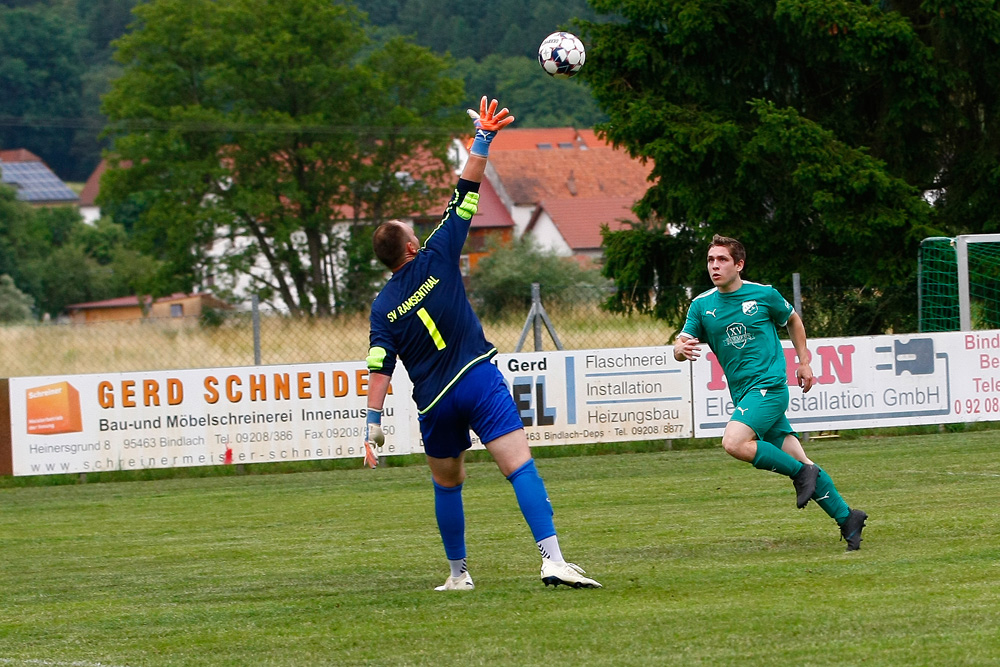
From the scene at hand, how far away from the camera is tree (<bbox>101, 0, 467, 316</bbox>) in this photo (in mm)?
52031

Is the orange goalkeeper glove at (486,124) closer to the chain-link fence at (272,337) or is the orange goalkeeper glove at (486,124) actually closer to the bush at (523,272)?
the chain-link fence at (272,337)

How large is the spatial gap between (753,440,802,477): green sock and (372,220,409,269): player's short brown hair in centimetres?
251

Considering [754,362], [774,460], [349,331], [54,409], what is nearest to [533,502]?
[774,460]

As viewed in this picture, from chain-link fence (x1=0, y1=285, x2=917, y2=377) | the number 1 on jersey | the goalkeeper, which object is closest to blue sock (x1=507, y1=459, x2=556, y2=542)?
the goalkeeper

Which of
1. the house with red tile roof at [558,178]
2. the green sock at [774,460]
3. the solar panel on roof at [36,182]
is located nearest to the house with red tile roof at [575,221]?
the house with red tile roof at [558,178]

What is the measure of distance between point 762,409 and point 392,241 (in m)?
2.60

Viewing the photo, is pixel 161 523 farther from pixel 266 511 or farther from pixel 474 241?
pixel 474 241

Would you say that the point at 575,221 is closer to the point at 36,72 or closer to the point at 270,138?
the point at 270,138

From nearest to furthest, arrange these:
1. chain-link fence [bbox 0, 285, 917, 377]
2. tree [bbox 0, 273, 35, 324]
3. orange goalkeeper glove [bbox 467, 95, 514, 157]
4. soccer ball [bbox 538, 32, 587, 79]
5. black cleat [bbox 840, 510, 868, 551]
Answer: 1. orange goalkeeper glove [bbox 467, 95, 514, 157]
2. black cleat [bbox 840, 510, 868, 551]
3. soccer ball [bbox 538, 32, 587, 79]
4. chain-link fence [bbox 0, 285, 917, 377]
5. tree [bbox 0, 273, 35, 324]

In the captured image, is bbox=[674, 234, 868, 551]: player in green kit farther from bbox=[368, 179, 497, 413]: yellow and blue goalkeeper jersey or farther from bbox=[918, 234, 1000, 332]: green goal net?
bbox=[918, 234, 1000, 332]: green goal net

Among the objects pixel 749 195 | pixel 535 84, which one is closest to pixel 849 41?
pixel 749 195

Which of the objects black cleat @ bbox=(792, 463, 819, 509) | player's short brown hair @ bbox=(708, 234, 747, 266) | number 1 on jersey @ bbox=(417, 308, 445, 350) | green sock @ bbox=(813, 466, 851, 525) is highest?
player's short brown hair @ bbox=(708, 234, 747, 266)

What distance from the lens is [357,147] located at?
5428 cm

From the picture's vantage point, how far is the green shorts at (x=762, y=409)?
827 centimetres
